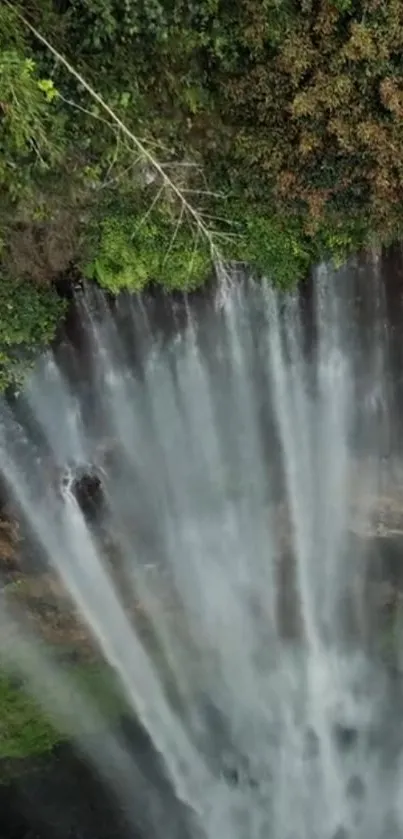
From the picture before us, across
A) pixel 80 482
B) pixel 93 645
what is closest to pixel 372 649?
pixel 93 645

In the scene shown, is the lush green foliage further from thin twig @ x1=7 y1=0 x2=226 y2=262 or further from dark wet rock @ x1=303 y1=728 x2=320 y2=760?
dark wet rock @ x1=303 y1=728 x2=320 y2=760

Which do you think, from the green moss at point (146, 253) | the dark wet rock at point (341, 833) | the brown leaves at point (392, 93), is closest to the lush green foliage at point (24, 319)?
the green moss at point (146, 253)

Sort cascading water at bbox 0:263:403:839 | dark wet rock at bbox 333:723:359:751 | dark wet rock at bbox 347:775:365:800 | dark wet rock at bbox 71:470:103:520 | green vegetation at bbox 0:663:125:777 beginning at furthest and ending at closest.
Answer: dark wet rock at bbox 347:775:365:800 → dark wet rock at bbox 333:723:359:751 → green vegetation at bbox 0:663:125:777 → dark wet rock at bbox 71:470:103:520 → cascading water at bbox 0:263:403:839

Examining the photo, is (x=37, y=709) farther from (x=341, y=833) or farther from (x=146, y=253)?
(x=146, y=253)

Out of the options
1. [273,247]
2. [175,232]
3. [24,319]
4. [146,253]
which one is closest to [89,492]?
[24,319]

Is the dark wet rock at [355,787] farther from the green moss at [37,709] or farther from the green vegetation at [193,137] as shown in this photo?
the green vegetation at [193,137]

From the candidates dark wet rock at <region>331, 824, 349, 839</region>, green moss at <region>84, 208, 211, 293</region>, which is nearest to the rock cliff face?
green moss at <region>84, 208, 211, 293</region>

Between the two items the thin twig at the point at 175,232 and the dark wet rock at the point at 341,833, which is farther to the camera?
the dark wet rock at the point at 341,833
